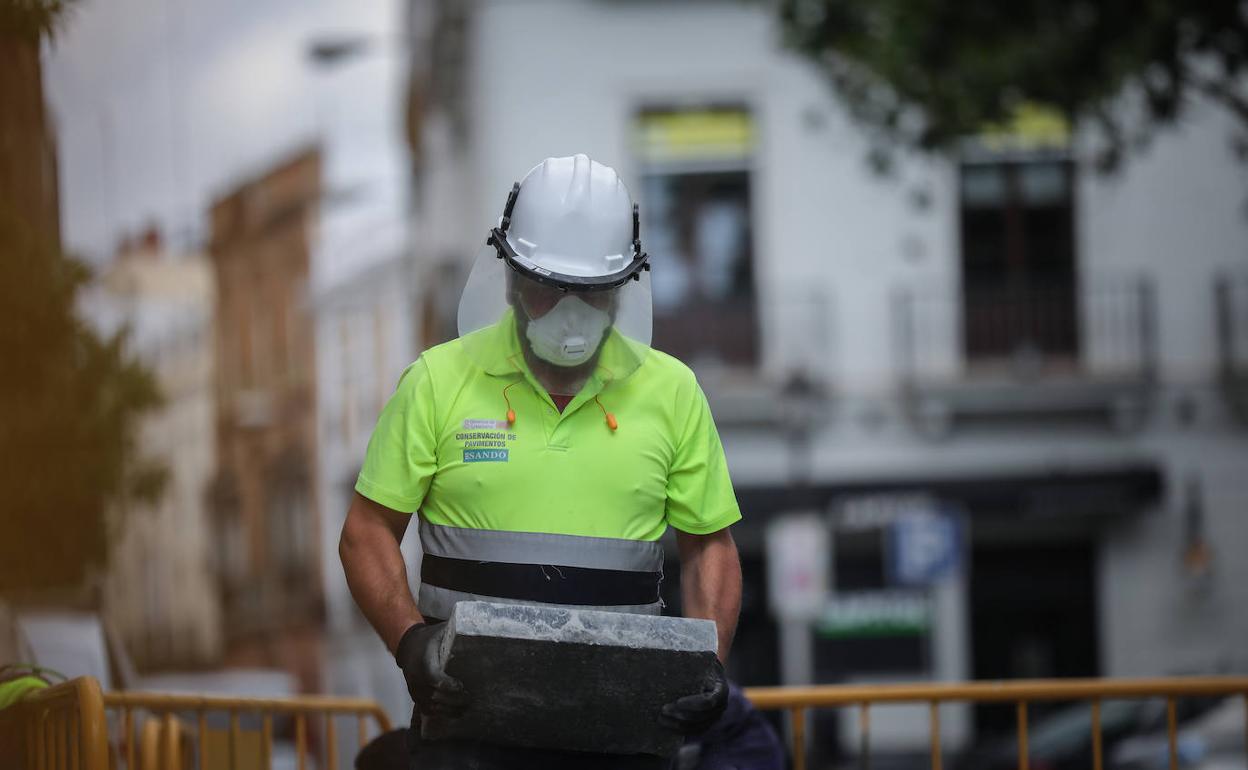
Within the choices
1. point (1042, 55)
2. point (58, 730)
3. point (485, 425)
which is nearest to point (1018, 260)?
point (1042, 55)

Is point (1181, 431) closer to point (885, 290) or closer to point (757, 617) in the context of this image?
point (885, 290)

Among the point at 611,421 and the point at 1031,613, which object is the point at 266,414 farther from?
the point at 611,421

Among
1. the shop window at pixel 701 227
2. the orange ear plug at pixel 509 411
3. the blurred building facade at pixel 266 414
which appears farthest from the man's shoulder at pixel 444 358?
the blurred building facade at pixel 266 414

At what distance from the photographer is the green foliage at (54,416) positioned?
6.65 m

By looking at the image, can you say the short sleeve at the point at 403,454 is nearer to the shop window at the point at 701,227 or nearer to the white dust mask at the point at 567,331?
the white dust mask at the point at 567,331

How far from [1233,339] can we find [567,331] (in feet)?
54.4

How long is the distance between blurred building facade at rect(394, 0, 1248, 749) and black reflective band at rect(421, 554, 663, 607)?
48.5ft

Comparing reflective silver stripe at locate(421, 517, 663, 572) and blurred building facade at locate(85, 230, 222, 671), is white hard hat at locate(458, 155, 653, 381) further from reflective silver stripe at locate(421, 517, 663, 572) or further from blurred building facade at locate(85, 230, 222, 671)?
blurred building facade at locate(85, 230, 222, 671)

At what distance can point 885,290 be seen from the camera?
1864cm

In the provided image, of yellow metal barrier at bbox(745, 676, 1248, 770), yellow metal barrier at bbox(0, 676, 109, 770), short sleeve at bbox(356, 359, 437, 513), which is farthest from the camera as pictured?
yellow metal barrier at bbox(745, 676, 1248, 770)

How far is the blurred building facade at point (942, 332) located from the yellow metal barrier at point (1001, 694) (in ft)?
41.7

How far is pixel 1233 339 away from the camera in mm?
18703

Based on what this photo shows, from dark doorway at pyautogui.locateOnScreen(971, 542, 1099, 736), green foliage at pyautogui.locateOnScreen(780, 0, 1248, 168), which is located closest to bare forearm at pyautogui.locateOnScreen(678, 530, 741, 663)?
green foliage at pyautogui.locateOnScreen(780, 0, 1248, 168)

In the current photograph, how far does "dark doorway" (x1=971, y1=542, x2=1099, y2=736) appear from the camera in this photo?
18.5 metres
